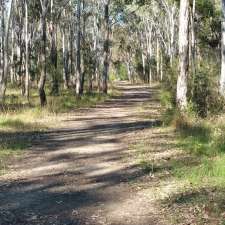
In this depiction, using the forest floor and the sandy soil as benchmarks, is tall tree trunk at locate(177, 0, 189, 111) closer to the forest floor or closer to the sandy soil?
the forest floor

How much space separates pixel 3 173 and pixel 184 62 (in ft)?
28.1

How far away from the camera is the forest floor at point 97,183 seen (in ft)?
24.2

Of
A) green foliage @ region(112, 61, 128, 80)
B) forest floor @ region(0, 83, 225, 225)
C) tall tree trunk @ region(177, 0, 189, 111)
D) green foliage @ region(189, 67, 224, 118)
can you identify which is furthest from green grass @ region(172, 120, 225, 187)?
green foliage @ region(112, 61, 128, 80)

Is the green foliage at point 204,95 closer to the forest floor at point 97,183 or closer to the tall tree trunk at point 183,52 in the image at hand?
the tall tree trunk at point 183,52

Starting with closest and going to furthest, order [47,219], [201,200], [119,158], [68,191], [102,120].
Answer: [47,219]
[201,200]
[68,191]
[119,158]
[102,120]

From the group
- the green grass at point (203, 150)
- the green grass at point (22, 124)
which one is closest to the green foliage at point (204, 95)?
the green grass at point (203, 150)

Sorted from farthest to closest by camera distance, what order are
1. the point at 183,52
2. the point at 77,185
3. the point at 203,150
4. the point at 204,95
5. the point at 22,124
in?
the point at 22,124, the point at 183,52, the point at 204,95, the point at 203,150, the point at 77,185

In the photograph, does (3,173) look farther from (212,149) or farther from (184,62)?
(184,62)

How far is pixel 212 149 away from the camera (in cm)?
1112

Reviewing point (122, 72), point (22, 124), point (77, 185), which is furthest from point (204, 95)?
point (122, 72)

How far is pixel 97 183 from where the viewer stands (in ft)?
30.8

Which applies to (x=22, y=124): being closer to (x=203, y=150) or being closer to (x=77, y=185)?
(x=203, y=150)

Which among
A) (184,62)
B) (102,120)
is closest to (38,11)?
(102,120)

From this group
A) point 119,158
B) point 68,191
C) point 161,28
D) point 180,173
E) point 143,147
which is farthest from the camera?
point 161,28
